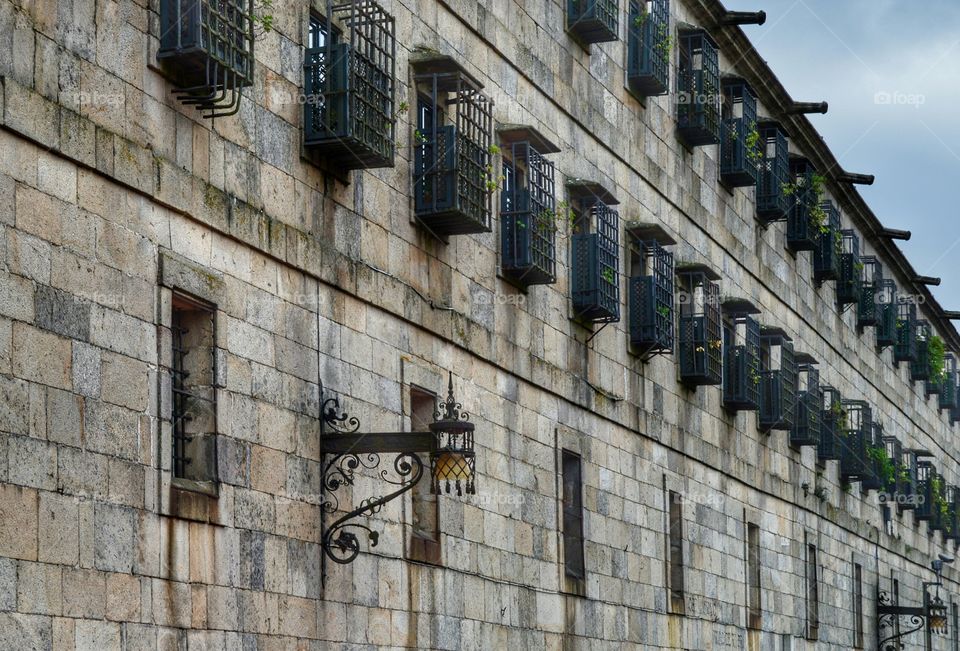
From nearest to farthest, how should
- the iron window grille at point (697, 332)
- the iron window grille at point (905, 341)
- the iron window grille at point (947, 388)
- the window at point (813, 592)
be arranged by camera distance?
1. the iron window grille at point (697, 332)
2. the window at point (813, 592)
3. the iron window grille at point (905, 341)
4. the iron window grille at point (947, 388)

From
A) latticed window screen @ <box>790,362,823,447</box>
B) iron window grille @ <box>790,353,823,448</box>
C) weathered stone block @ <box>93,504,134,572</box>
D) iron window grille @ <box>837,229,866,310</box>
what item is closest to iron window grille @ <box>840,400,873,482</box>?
iron window grille @ <box>790,353,823,448</box>

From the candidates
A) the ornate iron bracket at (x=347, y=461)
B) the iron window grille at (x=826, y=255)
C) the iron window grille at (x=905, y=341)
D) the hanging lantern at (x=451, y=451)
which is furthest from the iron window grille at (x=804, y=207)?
the hanging lantern at (x=451, y=451)

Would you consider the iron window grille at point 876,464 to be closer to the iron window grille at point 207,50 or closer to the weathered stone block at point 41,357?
the iron window grille at point 207,50

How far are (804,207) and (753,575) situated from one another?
7.41 meters

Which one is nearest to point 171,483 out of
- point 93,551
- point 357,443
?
point 93,551

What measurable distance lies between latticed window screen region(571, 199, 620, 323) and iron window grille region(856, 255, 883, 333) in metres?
16.9

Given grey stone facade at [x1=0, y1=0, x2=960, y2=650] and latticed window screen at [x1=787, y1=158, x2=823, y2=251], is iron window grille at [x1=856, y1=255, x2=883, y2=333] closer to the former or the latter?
latticed window screen at [x1=787, y1=158, x2=823, y2=251]

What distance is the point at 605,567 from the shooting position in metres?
22.5

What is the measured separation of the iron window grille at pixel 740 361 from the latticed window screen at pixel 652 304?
3.52 m

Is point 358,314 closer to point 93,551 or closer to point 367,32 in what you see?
point 367,32

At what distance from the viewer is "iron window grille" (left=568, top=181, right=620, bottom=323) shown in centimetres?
2186

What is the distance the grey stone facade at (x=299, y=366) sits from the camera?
39.4ft

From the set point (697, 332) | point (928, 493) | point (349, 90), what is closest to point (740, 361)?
point (697, 332)

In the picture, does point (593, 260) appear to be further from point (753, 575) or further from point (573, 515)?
point (753, 575)
